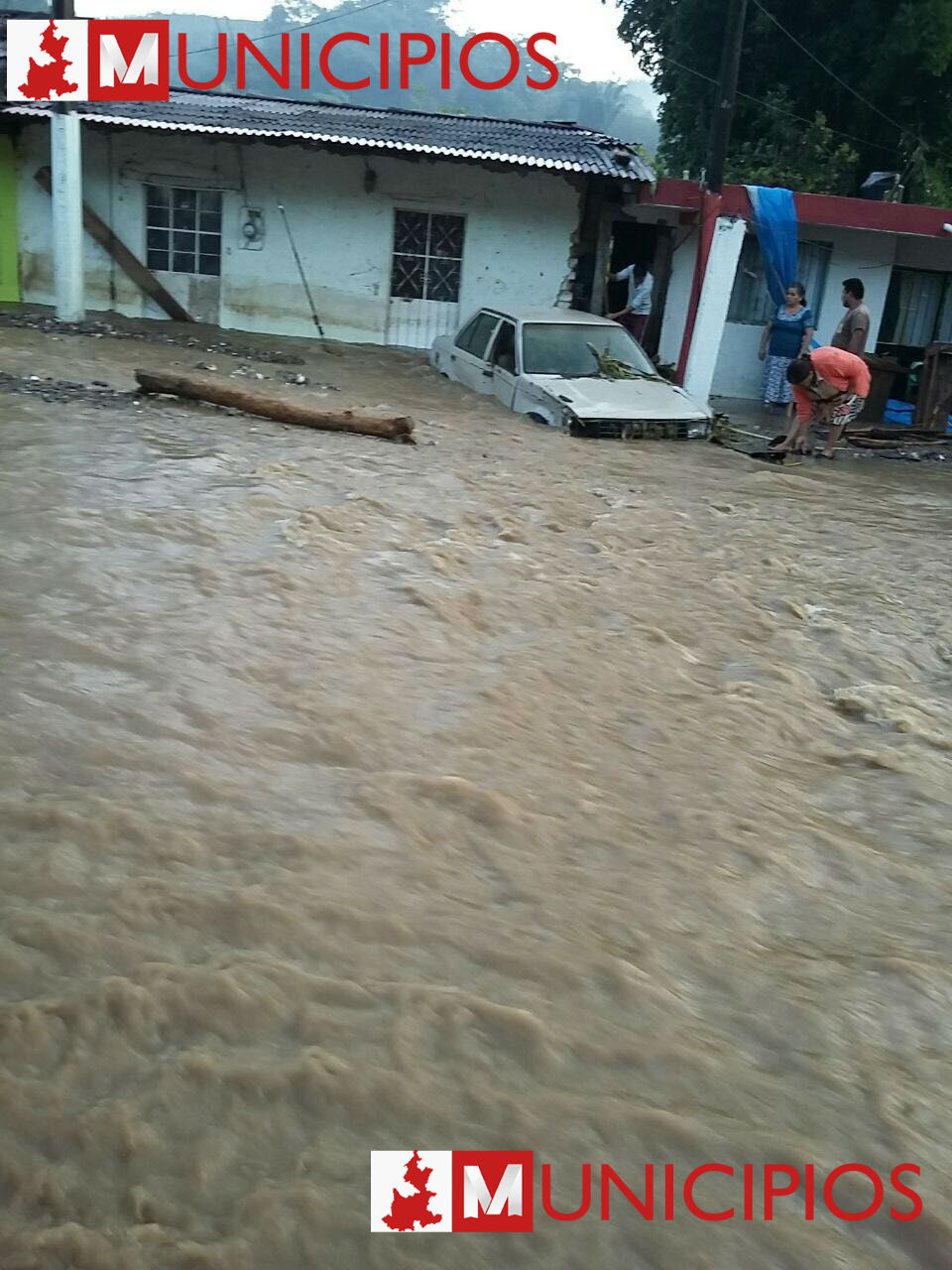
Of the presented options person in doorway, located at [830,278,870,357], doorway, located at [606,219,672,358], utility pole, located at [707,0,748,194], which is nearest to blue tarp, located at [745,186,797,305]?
utility pole, located at [707,0,748,194]

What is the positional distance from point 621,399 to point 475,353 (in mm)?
1931

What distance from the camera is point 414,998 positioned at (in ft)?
8.66

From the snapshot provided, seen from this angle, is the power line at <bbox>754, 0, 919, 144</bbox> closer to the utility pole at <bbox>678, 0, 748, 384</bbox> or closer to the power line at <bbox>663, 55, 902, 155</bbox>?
the power line at <bbox>663, 55, 902, 155</bbox>

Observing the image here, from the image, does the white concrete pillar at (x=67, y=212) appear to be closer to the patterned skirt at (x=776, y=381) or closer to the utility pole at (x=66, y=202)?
the utility pole at (x=66, y=202)

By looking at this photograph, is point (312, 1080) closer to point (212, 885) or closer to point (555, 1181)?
point (555, 1181)

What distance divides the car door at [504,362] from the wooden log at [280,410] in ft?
3.92

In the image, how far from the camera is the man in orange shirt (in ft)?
32.1

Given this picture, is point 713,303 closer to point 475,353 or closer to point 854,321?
point 854,321

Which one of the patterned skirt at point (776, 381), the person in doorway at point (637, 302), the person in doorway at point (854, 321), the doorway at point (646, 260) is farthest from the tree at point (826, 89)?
the person in doorway at point (854, 321)

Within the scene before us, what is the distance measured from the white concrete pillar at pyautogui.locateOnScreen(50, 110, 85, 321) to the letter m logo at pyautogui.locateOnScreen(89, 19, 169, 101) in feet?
3.80

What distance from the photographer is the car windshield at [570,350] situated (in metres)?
9.87

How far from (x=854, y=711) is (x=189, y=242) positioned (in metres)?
12.6

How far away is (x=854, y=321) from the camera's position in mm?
11305

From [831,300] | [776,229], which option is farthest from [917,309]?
[776,229]
